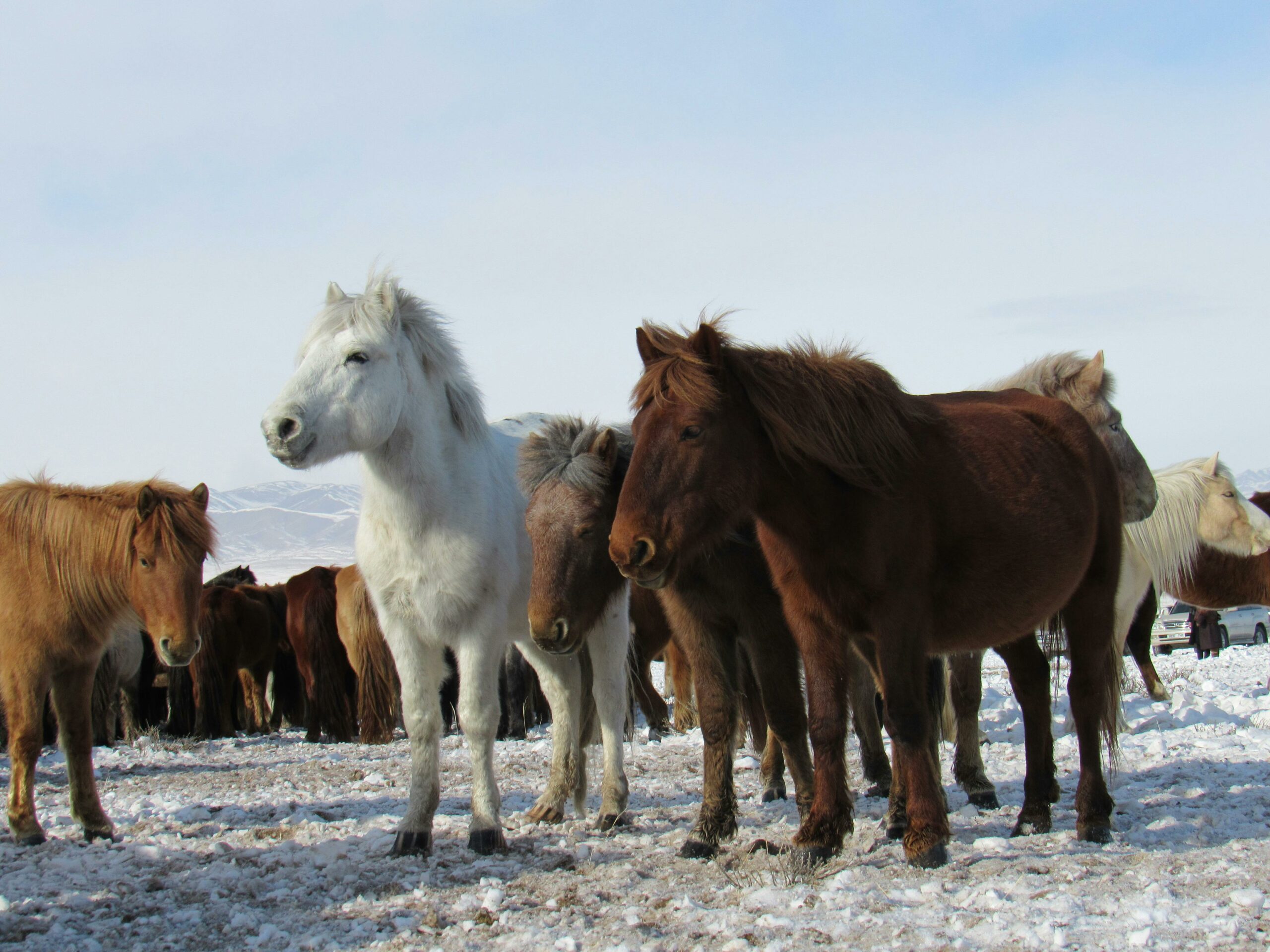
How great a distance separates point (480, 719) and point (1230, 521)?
8462 millimetres

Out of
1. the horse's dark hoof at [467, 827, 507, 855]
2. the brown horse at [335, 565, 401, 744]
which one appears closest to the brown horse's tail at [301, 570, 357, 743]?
the brown horse at [335, 565, 401, 744]

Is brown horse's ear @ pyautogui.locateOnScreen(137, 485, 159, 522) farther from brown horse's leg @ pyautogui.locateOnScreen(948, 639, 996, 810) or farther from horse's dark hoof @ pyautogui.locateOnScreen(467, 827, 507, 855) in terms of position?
brown horse's leg @ pyautogui.locateOnScreen(948, 639, 996, 810)

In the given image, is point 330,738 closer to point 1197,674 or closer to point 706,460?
point 706,460

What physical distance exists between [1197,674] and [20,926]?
13444mm

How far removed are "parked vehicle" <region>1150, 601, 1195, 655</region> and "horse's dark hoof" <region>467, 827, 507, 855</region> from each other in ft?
78.8

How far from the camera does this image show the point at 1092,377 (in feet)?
23.1

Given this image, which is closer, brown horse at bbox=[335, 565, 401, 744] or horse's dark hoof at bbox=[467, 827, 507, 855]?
horse's dark hoof at bbox=[467, 827, 507, 855]

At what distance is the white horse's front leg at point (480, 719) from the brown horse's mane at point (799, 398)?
164 centimetres

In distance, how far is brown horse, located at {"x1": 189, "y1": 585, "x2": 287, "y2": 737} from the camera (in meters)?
13.3

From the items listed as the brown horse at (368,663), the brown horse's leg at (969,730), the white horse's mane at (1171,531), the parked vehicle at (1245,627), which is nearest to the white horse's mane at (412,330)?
the brown horse's leg at (969,730)

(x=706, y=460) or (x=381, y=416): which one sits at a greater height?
(x=381, y=416)

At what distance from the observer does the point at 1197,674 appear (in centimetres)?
1338

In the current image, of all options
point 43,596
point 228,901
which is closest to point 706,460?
point 228,901

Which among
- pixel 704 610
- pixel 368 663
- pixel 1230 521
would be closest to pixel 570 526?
pixel 704 610
